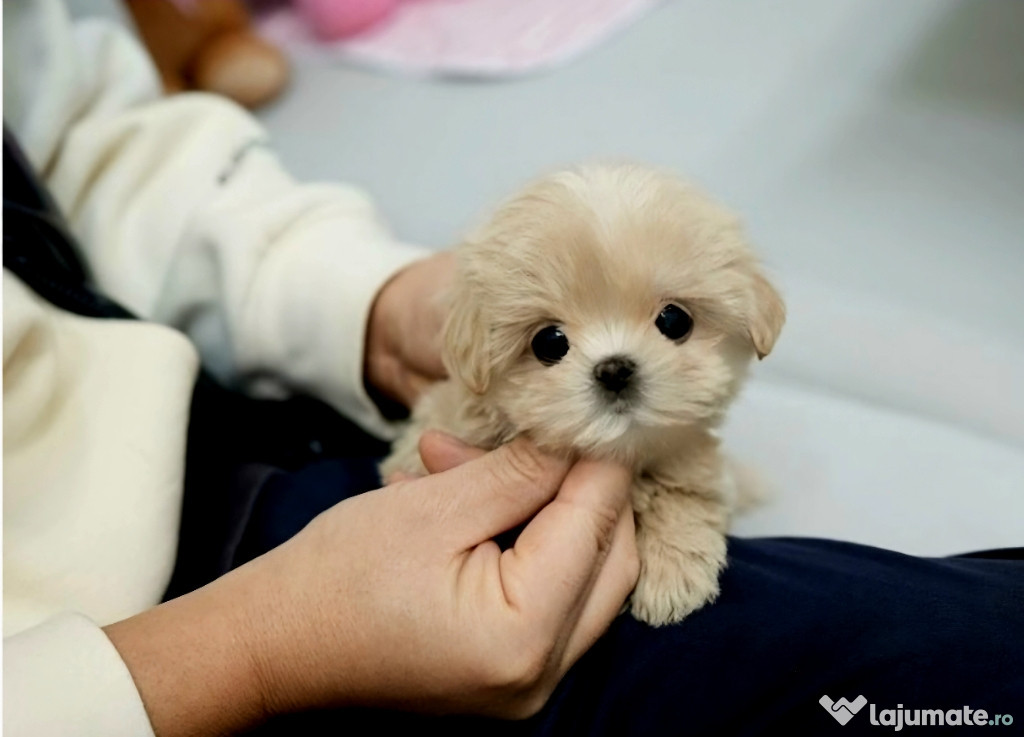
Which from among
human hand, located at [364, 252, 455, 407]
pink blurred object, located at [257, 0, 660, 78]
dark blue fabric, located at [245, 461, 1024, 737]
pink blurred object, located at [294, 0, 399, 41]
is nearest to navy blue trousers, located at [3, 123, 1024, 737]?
dark blue fabric, located at [245, 461, 1024, 737]

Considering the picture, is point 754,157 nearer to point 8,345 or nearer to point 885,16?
point 885,16

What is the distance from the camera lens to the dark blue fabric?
36.9 inches

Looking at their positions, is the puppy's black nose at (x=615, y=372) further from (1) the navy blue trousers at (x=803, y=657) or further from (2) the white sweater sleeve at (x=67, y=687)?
(2) the white sweater sleeve at (x=67, y=687)

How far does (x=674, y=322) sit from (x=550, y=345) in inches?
5.4

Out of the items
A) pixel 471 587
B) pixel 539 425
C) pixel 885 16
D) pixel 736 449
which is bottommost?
pixel 736 449

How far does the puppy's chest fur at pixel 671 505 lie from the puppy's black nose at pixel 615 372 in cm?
10

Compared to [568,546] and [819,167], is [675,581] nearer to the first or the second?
[568,546]

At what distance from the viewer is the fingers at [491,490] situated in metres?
0.99

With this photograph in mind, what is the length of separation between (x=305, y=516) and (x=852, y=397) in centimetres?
92

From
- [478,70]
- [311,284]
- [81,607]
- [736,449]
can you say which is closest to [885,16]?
[478,70]

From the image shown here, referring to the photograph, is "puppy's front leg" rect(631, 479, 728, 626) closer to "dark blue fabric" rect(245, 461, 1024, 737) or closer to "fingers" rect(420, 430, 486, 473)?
"dark blue fabric" rect(245, 461, 1024, 737)

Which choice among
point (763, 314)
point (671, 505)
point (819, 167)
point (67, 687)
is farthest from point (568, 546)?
point (819, 167)

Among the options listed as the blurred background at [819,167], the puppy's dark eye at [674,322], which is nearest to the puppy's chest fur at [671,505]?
the puppy's dark eye at [674,322]

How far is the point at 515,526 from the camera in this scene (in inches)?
41.6
